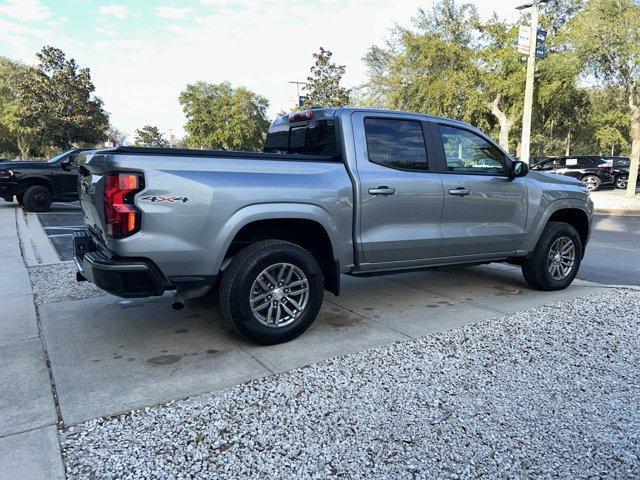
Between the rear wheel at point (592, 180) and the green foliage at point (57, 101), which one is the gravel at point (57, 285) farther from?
the green foliage at point (57, 101)

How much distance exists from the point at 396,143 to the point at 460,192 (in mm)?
840

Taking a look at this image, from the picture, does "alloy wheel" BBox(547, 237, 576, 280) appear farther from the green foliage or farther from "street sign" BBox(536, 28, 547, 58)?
the green foliage

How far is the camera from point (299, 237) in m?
4.29

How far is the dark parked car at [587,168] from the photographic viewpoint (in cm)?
2189

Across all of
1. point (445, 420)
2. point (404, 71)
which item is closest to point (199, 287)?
point (445, 420)

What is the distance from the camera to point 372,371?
354cm

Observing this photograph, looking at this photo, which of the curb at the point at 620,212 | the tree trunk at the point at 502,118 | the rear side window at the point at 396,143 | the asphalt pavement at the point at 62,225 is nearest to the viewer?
the rear side window at the point at 396,143

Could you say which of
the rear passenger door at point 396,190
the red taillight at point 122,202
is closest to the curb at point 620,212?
the rear passenger door at point 396,190

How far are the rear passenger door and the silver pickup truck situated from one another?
0.04ft

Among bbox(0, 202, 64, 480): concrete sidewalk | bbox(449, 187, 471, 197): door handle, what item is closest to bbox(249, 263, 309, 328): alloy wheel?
bbox(0, 202, 64, 480): concrete sidewalk

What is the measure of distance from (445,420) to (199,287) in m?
1.95

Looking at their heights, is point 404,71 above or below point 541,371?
above

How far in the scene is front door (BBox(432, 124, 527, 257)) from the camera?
4875 millimetres

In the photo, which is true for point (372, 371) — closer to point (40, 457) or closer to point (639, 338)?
point (40, 457)
